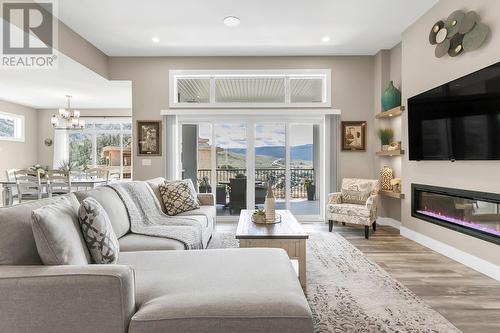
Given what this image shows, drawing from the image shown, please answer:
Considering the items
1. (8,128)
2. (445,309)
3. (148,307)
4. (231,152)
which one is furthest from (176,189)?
(8,128)

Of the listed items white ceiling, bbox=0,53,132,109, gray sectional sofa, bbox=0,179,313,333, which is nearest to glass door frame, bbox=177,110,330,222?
white ceiling, bbox=0,53,132,109

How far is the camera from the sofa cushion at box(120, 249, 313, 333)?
1270 millimetres

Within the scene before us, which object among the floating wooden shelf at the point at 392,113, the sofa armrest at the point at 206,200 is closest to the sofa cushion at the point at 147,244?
the sofa armrest at the point at 206,200

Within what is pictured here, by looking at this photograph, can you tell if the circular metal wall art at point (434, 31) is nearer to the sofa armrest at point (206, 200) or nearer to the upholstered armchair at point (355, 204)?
the upholstered armchair at point (355, 204)

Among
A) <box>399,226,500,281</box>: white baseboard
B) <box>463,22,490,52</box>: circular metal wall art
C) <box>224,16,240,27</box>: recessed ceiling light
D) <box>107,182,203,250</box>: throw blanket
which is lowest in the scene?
→ <box>399,226,500,281</box>: white baseboard

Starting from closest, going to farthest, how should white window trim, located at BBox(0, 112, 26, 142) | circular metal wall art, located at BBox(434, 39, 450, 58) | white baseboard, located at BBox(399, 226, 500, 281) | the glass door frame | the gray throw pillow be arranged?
the gray throw pillow
white baseboard, located at BBox(399, 226, 500, 281)
circular metal wall art, located at BBox(434, 39, 450, 58)
the glass door frame
white window trim, located at BBox(0, 112, 26, 142)

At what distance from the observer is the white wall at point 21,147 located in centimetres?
756

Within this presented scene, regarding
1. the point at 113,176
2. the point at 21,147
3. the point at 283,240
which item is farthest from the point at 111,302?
the point at 21,147

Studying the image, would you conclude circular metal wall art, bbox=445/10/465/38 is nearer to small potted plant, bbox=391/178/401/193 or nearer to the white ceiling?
small potted plant, bbox=391/178/401/193

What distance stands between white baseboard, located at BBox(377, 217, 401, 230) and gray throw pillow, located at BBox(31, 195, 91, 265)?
478cm

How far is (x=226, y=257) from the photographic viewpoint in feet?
6.56

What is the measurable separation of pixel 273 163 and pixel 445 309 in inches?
147

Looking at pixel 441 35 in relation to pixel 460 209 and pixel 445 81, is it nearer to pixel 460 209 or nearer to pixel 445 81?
pixel 445 81

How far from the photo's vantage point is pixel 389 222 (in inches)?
207
